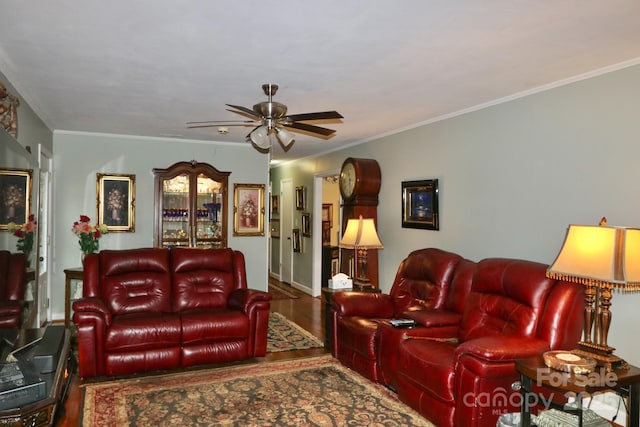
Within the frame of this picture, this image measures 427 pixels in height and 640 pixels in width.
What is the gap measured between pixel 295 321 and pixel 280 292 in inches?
84.4

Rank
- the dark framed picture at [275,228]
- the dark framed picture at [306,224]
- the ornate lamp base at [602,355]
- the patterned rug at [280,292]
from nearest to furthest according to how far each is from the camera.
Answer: the ornate lamp base at [602,355] → the patterned rug at [280,292] → the dark framed picture at [306,224] → the dark framed picture at [275,228]

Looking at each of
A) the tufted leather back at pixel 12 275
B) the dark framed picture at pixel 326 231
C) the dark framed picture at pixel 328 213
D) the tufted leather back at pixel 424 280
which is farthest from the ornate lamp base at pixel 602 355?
the dark framed picture at pixel 328 213

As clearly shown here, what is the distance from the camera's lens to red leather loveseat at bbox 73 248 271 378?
12.1ft

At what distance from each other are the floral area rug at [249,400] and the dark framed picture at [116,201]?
9.13 ft

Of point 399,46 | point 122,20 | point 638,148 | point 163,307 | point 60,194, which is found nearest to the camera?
point 122,20

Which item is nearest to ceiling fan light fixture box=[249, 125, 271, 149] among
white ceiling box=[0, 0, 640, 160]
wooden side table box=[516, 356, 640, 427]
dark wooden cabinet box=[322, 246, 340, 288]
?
white ceiling box=[0, 0, 640, 160]

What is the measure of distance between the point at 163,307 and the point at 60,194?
258 cm

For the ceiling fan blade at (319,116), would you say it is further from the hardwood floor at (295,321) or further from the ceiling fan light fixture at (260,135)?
the hardwood floor at (295,321)

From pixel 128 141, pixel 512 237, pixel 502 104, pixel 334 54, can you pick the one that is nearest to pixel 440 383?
pixel 512 237

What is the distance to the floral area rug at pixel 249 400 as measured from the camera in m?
2.98

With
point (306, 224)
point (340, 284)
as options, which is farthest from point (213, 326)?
point (306, 224)

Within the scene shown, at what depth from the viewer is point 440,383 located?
2773 mm

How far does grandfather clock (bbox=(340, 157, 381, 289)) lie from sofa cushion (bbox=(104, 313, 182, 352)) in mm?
2455

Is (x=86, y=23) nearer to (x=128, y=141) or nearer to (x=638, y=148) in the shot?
(x=638, y=148)
